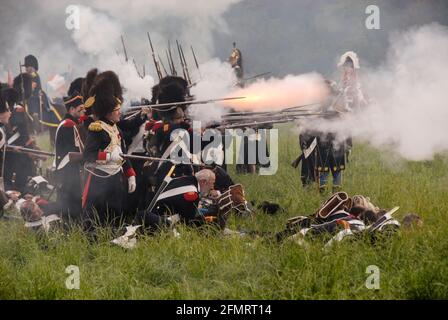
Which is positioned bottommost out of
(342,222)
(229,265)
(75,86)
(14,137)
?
(229,265)

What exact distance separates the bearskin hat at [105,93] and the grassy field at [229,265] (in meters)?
1.17

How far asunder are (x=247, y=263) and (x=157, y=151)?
2223mm

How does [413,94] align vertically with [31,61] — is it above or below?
below

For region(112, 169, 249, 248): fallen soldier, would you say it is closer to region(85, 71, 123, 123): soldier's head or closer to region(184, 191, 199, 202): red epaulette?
Result: region(184, 191, 199, 202): red epaulette

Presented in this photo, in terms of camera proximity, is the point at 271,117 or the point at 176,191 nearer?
the point at 176,191

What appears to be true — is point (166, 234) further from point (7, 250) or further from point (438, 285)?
point (438, 285)

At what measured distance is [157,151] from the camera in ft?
22.8

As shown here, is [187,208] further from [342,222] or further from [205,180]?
[342,222]

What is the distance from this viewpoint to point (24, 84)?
936 centimetres

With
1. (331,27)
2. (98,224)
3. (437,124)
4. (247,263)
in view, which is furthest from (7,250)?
(437,124)

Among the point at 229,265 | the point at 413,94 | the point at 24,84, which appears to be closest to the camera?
the point at 229,265

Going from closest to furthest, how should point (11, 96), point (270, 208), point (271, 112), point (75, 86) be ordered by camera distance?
point (270, 208) < point (271, 112) < point (75, 86) < point (11, 96)

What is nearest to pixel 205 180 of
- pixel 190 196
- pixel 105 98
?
pixel 190 196

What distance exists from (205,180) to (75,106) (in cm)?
171
